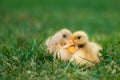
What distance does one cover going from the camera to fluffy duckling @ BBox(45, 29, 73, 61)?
6074 mm

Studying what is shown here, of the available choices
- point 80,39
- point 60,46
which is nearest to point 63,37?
point 60,46

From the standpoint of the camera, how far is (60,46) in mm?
6324

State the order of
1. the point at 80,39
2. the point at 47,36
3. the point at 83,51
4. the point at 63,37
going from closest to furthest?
1. the point at 83,51
2. the point at 80,39
3. the point at 63,37
4. the point at 47,36

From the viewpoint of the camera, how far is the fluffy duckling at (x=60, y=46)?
19.9 feet

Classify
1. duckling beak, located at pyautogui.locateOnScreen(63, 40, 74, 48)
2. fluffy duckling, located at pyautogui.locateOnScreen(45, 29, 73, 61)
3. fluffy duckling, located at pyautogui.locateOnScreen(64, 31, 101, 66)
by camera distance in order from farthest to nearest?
duckling beak, located at pyautogui.locateOnScreen(63, 40, 74, 48) → fluffy duckling, located at pyautogui.locateOnScreen(45, 29, 73, 61) → fluffy duckling, located at pyautogui.locateOnScreen(64, 31, 101, 66)

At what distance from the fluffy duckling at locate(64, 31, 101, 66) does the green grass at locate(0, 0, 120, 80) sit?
0.08 meters

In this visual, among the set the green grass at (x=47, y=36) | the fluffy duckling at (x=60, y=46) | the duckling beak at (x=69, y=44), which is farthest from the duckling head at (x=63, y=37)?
the green grass at (x=47, y=36)

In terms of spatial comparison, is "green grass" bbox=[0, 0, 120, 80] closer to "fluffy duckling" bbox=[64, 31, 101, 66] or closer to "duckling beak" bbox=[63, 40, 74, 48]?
"fluffy duckling" bbox=[64, 31, 101, 66]

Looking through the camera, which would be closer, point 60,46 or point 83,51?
point 83,51

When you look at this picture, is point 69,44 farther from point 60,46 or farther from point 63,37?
point 63,37

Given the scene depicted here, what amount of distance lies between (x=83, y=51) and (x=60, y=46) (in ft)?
1.35

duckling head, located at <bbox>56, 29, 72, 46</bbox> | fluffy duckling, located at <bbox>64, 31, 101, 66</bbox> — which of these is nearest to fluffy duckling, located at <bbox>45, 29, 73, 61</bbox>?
duckling head, located at <bbox>56, 29, 72, 46</bbox>

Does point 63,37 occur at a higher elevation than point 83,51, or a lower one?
higher

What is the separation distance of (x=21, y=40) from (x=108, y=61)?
2086 millimetres
